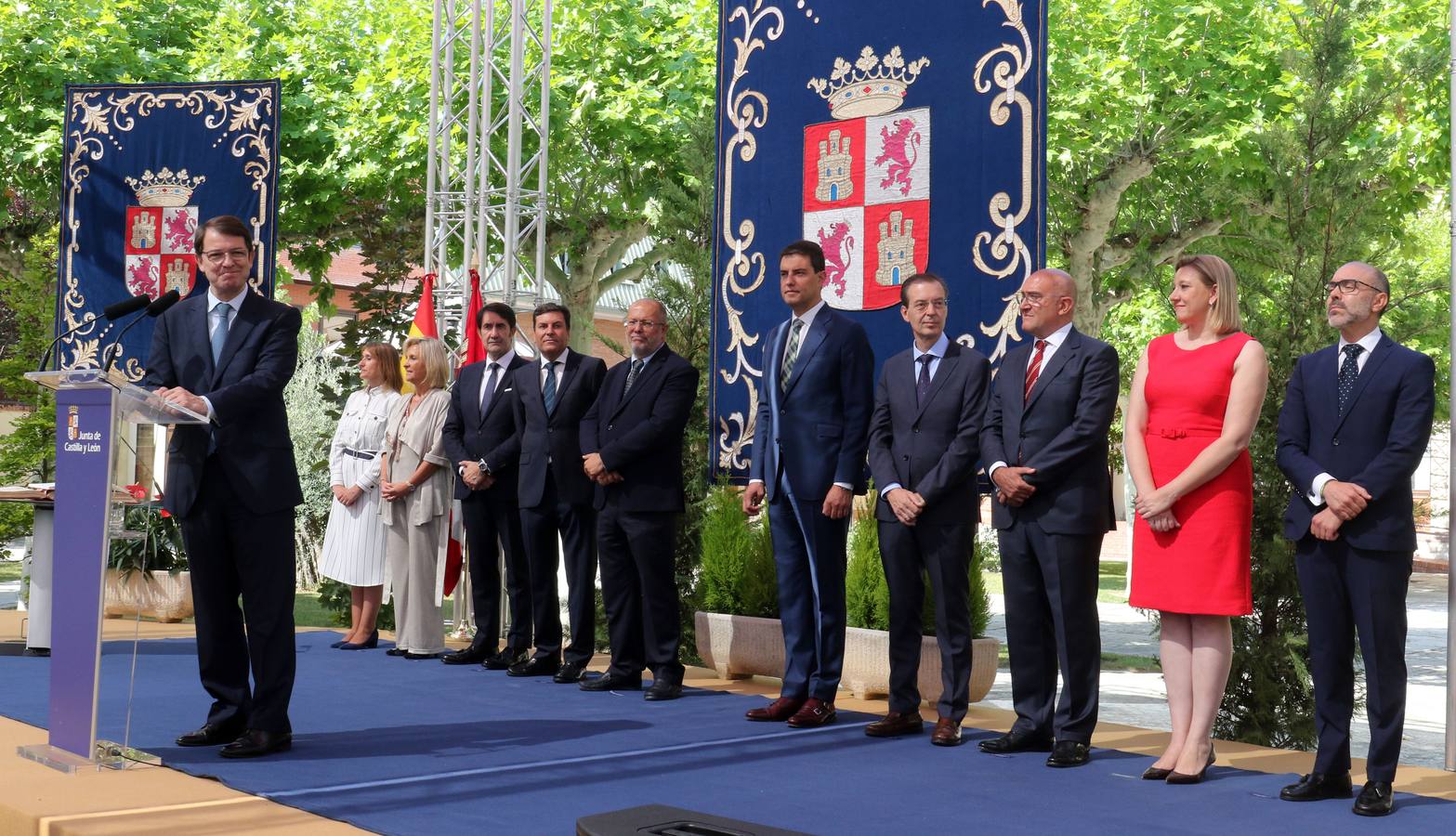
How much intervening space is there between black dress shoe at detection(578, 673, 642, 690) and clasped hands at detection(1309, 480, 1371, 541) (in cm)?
327

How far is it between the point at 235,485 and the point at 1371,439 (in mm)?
3682

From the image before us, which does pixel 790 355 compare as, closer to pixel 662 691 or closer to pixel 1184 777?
pixel 662 691

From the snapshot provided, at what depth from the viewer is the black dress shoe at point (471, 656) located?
7.45 metres

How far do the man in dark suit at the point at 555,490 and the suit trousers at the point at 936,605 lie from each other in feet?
6.00

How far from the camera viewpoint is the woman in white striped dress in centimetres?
786

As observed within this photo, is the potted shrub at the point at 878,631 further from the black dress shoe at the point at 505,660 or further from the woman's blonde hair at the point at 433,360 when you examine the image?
the woman's blonde hair at the point at 433,360

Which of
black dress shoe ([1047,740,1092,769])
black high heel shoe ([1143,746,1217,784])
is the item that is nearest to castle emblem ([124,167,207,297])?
black dress shoe ([1047,740,1092,769])

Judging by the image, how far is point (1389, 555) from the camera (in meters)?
4.34

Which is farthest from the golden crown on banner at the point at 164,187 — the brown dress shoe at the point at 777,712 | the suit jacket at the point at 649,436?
the brown dress shoe at the point at 777,712

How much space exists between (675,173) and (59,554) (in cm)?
1188

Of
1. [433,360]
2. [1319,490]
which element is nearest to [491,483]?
[433,360]

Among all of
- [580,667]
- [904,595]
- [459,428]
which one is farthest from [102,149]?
[904,595]

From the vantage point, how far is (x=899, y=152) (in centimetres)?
668

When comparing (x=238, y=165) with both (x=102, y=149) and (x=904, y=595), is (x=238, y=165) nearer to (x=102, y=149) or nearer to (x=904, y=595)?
(x=102, y=149)
